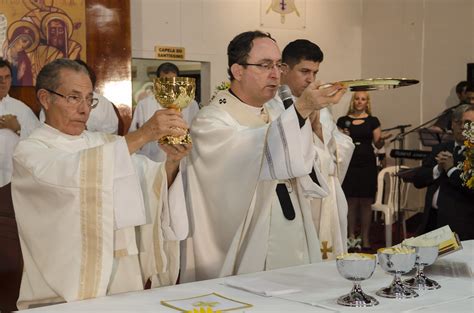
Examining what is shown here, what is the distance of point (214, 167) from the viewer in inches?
144

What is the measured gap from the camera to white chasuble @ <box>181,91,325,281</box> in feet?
11.7

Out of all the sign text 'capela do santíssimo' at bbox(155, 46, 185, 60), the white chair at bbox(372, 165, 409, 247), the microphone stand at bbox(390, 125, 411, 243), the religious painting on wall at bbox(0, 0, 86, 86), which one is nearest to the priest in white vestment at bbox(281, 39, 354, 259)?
the religious painting on wall at bbox(0, 0, 86, 86)

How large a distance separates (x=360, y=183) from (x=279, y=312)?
6779 millimetres

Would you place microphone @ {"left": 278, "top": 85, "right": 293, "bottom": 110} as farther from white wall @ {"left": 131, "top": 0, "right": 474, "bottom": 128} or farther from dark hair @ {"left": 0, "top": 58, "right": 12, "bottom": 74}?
white wall @ {"left": 131, "top": 0, "right": 474, "bottom": 128}

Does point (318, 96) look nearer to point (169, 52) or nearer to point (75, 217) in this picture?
point (75, 217)

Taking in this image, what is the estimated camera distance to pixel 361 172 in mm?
9102

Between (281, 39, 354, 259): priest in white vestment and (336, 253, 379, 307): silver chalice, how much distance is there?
67.8 inches

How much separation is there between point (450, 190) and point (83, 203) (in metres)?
3.70

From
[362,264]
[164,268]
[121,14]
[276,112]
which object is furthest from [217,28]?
[362,264]

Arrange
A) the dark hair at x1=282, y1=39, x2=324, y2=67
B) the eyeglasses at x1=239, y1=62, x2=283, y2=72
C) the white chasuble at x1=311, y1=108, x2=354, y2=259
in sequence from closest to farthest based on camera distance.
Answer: the eyeglasses at x1=239, y1=62, x2=283, y2=72 → the dark hair at x1=282, y1=39, x2=324, y2=67 → the white chasuble at x1=311, y1=108, x2=354, y2=259

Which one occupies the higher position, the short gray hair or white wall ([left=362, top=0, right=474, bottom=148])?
white wall ([left=362, top=0, right=474, bottom=148])

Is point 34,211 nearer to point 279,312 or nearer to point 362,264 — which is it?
point 279,312

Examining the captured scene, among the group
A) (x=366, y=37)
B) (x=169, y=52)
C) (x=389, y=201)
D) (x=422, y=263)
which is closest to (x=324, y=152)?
Answer: (x=422, y=263)

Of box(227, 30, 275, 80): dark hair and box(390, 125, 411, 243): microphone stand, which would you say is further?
box(390, 125, 411, 243): microphone stand
